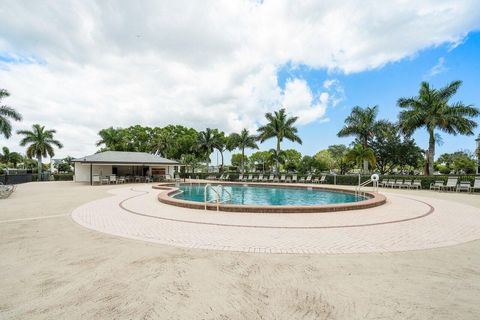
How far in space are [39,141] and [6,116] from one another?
13.8 meters

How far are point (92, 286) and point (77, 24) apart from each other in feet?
38.8

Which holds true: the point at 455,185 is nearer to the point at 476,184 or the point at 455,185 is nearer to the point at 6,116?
the point at 476,184

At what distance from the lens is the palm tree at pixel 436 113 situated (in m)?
21.0

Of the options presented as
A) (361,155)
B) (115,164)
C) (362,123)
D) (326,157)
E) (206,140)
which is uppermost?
(362,123)

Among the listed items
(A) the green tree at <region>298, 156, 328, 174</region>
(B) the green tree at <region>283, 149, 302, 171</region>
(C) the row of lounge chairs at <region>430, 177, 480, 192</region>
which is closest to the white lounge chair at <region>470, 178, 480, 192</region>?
(C) the row of lounge chairs at <region>430, 177, 480, 192</region>

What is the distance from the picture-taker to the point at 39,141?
111ft

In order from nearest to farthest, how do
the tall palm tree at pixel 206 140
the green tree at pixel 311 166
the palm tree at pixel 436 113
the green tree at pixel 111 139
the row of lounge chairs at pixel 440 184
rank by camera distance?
the row of lounge chairs at pixel 440 184 → the palm tree at pixel 436 113 → the tall palm tree at pixel 206 140 → the green tree at pixel 111 139 → the green tree at pixel 311 166

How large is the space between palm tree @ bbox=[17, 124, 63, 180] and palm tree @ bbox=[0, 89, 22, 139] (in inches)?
542

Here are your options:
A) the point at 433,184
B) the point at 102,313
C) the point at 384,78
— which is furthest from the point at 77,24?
the point at 433,184

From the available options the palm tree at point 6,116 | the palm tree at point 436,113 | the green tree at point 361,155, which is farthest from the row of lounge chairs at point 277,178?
the palm tree at point 6,116

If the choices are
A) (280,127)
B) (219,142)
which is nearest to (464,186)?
(280,127)

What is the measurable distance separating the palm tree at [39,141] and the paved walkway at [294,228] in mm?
33337

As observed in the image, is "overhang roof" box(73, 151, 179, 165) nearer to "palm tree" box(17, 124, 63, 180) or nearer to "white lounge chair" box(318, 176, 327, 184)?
"palm tree" box(17, 124, 63, 180)

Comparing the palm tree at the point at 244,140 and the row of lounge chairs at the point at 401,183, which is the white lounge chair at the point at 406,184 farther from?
the palm tree at the point at 244,140
